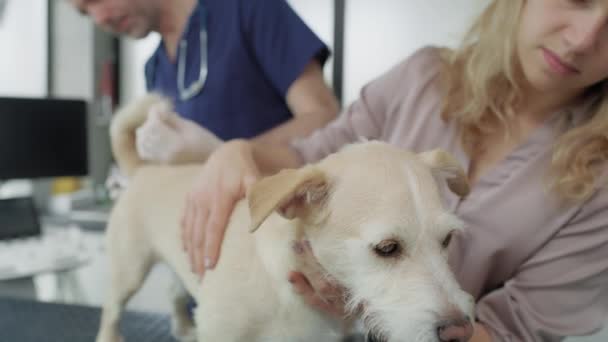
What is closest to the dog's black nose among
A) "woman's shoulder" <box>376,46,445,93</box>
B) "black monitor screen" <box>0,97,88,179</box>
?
"woman's shoulder" <box>376,46,445,93</box>

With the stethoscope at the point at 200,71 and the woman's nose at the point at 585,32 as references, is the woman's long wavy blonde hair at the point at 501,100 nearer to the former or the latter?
the woman's nose at the point at 585,32


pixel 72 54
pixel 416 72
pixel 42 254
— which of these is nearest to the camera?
pixel 416 72

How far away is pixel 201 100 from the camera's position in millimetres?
1186

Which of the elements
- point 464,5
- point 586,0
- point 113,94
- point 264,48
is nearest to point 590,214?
point 586,0

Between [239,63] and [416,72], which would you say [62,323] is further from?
[416,72]

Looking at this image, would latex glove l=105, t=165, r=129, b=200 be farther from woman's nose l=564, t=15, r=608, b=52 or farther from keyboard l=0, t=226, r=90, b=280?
woman's nose l=564, t=15, r=608, b=52

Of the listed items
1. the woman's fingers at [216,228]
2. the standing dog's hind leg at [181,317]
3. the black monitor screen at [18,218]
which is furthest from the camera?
the black monitor screen at [18,218]

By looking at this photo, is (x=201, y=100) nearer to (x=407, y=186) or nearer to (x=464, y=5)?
(x=407, y=186)

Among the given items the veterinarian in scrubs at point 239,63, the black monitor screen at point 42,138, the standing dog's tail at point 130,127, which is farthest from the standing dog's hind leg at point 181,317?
the black monitor screen at point 42,138

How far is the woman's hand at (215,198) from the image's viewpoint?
0.81 meters

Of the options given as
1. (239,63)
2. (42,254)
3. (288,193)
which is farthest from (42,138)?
(288,193)

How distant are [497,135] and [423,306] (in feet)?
1.51

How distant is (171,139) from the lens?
1.04 m

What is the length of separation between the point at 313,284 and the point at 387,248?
14 cm
